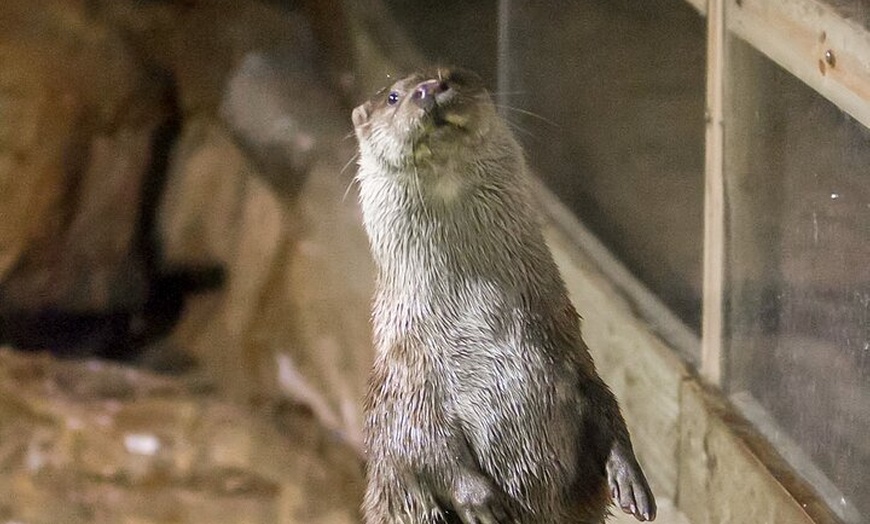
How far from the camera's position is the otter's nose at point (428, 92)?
4.71 ft

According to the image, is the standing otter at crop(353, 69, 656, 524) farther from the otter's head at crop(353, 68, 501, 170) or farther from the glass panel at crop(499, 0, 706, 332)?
the glass panel at crop(499, 0, 706, 332)

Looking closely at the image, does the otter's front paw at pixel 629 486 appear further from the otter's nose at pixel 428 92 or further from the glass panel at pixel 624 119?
the glass panel at pixel 624 119

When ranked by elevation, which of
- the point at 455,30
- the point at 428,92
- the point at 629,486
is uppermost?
the point at 428,92

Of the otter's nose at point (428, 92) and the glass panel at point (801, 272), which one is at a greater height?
the otter's nose at point (428, 92)

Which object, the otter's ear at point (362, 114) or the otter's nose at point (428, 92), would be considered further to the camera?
the otter's ear at point (362, 114)

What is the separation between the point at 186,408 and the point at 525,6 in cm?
137

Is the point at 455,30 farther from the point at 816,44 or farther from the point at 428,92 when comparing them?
the point at 428,92

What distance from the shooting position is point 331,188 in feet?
10.7

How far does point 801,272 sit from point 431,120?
80 centimetres

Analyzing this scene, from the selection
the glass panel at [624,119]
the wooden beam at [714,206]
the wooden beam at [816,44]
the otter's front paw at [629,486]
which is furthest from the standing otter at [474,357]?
the glass panel at [624,119]

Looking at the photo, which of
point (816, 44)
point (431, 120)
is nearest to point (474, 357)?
point (431, 120)

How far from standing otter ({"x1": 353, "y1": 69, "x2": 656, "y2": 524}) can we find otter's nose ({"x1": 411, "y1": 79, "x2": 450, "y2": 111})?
0.03 meters

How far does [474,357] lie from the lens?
154cm

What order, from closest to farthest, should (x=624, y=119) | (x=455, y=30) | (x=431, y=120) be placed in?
(x=431, y=120)
(x=624, y=119)
(x=455, y=30)
